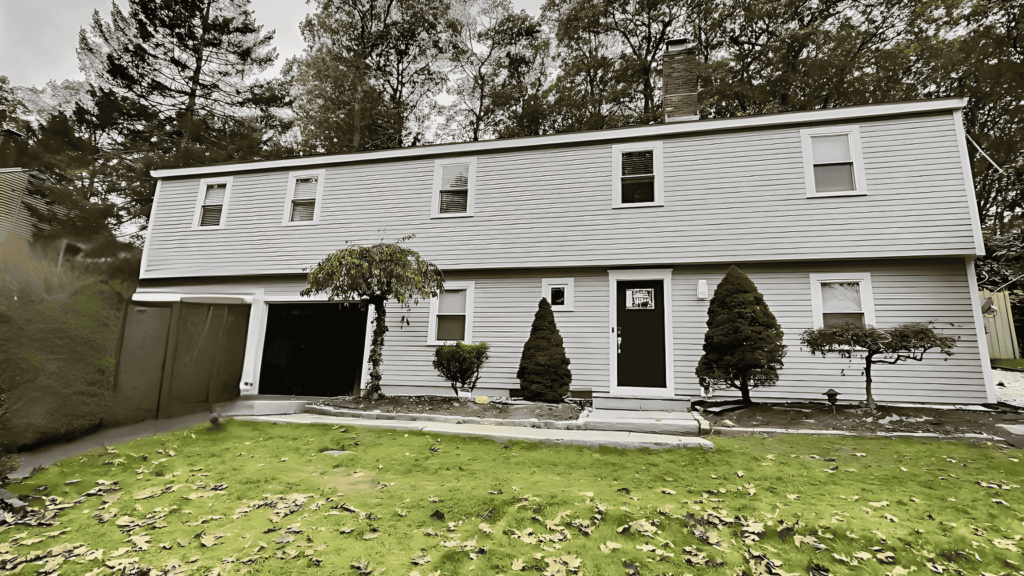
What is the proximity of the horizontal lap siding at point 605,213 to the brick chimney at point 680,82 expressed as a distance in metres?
1.24

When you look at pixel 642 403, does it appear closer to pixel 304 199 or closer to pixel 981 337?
pixel 981 337

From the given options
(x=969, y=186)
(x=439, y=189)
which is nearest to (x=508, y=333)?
(x=439, y=189)

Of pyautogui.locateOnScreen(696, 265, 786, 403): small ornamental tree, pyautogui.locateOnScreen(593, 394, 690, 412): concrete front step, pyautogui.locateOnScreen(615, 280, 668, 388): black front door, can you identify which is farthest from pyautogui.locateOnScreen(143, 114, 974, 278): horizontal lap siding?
pyautogui.locateOnScreen(593, 394, 690, 412): concrete front step

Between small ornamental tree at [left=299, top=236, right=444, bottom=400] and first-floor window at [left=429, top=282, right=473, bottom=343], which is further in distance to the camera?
first-floor window at [left=429, top=282, right=473, bottom=343]

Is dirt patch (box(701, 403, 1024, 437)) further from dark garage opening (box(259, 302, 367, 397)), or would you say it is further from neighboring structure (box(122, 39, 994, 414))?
dark garage opening (box(259, 302, 367, 397))

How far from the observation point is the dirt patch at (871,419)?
5418 mm

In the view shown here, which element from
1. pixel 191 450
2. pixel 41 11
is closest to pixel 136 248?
pixel 191 450

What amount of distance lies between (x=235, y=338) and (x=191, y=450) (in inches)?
79.8

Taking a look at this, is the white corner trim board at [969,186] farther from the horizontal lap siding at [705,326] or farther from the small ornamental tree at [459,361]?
the small ornamental tree at [459,361]

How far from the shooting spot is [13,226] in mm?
2559

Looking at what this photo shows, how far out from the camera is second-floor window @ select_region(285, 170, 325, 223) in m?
10.3

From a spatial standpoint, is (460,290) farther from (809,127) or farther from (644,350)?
(809,127)

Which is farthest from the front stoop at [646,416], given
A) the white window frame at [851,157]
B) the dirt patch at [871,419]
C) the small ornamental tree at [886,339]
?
the white window frame at [851,157]

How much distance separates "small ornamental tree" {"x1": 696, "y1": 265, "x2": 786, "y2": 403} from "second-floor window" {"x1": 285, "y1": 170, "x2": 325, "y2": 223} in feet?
28.4
